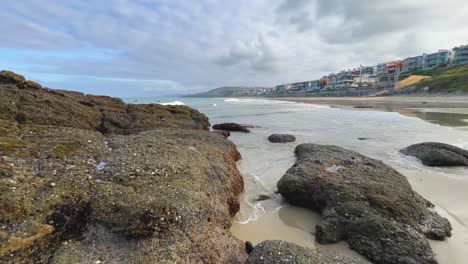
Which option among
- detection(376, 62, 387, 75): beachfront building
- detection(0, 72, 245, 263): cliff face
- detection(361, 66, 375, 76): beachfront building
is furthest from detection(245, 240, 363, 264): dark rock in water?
detection(361, 66, 375, 76): beachfront building

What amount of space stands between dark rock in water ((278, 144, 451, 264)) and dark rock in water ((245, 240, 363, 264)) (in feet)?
4.19

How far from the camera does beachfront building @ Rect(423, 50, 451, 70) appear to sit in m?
116

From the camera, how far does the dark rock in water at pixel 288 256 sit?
3820 mm

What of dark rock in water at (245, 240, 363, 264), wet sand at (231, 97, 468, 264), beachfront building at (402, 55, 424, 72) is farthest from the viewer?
beachfront building at (402, 55, 424, 72)

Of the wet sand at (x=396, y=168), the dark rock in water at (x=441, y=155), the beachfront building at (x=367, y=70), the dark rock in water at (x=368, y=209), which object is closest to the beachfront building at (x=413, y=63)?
the beachfront building at (x=367, y=70)

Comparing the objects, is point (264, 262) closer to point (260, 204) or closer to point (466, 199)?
point (260, 204)

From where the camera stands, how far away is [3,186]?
3840 mm

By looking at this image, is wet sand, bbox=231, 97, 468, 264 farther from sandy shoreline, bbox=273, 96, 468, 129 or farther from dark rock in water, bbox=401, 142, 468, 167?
sandy shoreline, bbox=273, 96, 468, 129

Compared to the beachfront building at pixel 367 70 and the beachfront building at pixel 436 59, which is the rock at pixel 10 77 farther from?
the beachfront building at pixel 367 70

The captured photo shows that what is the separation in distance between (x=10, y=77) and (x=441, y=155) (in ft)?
54.4

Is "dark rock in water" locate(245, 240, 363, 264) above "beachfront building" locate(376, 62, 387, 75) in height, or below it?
below

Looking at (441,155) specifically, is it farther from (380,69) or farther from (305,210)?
(380,69)

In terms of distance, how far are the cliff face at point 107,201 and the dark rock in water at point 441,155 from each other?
8155 millimetres

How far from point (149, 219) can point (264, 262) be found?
174 cm
